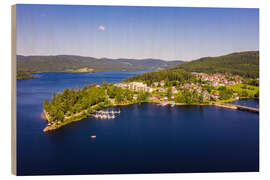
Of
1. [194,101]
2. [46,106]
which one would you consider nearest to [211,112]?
[194,101]

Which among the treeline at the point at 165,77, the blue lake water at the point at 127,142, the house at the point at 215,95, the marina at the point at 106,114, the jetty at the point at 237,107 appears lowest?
the blue lake water at the point at 127,142

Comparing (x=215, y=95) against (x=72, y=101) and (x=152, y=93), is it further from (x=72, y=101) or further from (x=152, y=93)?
(x=72, y=101)

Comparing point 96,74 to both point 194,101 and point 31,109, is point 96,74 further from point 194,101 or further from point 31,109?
point 194,101

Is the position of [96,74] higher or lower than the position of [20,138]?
higher

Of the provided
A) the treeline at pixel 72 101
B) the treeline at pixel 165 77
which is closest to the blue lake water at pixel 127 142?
the treeline at pixel 72 101

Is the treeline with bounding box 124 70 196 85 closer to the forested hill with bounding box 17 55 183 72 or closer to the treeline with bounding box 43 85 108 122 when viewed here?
the forested hill with bounding box 17 55 183 72

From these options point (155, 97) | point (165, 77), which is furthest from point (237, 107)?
point (155, 97)

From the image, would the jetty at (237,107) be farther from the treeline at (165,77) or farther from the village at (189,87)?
the treeline at (165,77)
